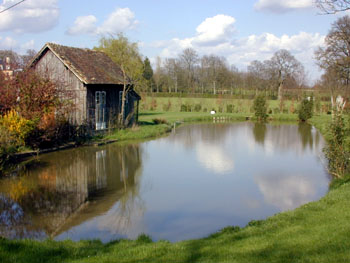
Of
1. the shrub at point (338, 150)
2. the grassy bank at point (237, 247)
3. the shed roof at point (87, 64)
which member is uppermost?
the shed roof at point (87, 64)

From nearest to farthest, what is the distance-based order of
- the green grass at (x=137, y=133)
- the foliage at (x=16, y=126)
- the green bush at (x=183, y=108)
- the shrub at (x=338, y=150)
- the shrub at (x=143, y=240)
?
1. the shrub at (x=143, y=240)
2. the shrub at (x=338, y=150)
3. the foliage at (x=16, y=126)
4. the green grass at (x=137, y=133)
5. the green bush at (x=183, y=108)

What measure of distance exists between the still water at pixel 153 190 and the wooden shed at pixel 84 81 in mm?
2705

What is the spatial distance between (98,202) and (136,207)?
3.67 ft

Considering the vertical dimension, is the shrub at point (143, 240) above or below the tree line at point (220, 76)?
below

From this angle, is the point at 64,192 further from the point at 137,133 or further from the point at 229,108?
the point at 229,108

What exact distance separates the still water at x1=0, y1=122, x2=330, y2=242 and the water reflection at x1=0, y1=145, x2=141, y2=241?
2 cm

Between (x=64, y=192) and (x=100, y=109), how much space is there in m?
11.6

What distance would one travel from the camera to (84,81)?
2084 cm

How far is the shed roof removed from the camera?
70.1 ft

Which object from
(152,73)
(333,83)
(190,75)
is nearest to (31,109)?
(333,83)

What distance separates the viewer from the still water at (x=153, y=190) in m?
8.91

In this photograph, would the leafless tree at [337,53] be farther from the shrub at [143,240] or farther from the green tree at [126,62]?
the shrub at [143,240]

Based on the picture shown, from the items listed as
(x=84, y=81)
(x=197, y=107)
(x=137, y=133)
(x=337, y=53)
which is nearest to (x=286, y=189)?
(x=84, y=81)

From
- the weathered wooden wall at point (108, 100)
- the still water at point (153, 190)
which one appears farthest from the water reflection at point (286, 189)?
the weathered wooden wall at point (108, 100)
